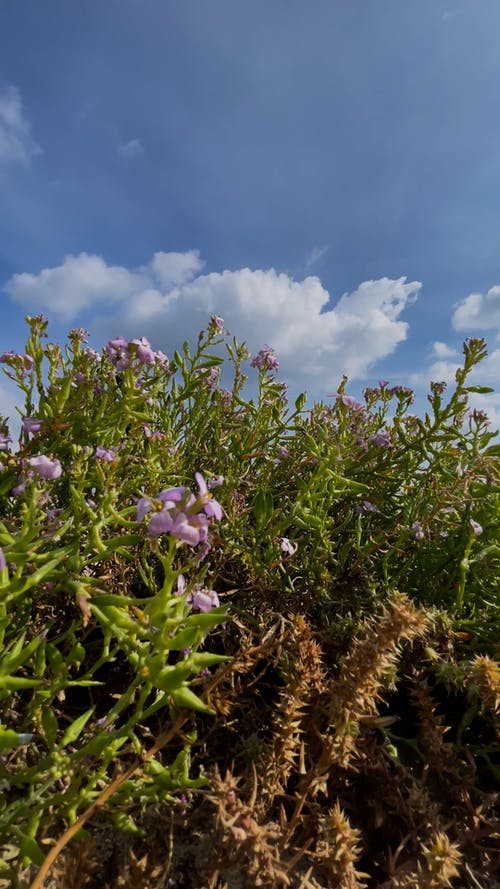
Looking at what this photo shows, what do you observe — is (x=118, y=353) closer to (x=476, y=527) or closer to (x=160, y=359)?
(x=160, y=359)

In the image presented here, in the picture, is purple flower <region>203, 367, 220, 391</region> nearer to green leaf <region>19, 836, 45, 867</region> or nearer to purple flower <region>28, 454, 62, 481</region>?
purple flower <region>28, 454, 62, 481</region>

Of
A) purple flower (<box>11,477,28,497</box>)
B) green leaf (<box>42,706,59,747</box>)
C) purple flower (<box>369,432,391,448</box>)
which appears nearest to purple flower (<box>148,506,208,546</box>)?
green leaf (<box>42,706,59,747</box>)

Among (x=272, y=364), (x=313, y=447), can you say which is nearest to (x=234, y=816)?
(x=313, y=447)

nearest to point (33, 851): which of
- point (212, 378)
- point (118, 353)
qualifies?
point (118, 353)

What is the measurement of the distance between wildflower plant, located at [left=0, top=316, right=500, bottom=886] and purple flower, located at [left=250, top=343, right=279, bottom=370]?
26 mm

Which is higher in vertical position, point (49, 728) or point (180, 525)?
point (180, 525)

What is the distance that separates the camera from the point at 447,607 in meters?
2.36

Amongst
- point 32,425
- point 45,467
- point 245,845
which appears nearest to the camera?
point 245,845

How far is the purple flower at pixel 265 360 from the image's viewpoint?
3230mm

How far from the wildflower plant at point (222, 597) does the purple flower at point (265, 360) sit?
0.09 ft

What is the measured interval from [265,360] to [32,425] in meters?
1.53

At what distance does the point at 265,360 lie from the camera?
10.6 feet

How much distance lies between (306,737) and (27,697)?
0.98 metres

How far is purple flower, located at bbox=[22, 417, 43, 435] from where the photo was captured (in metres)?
2.15
